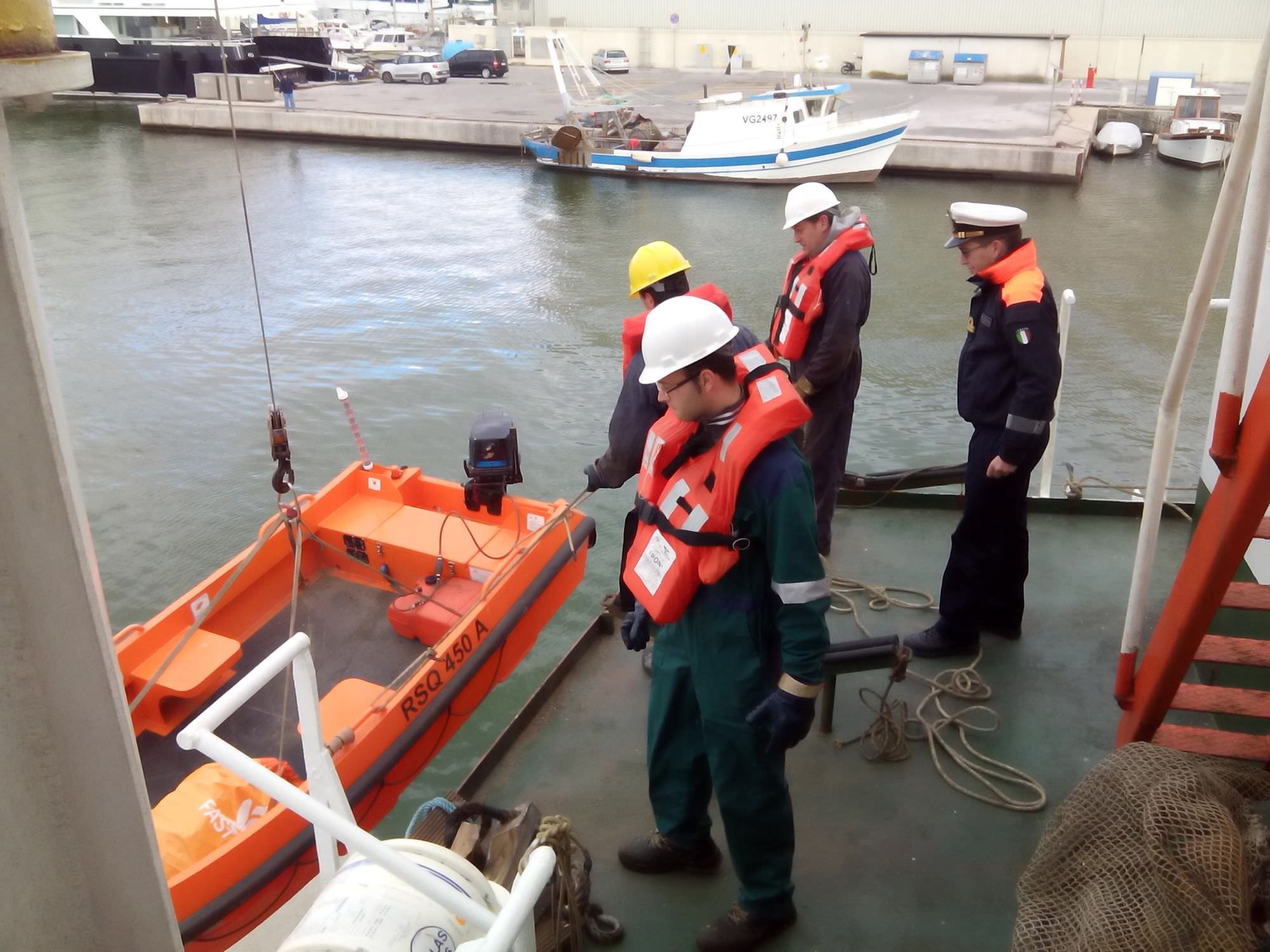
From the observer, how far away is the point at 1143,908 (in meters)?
1.89

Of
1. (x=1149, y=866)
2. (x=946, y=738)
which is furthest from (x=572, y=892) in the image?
(x=946, y=738)

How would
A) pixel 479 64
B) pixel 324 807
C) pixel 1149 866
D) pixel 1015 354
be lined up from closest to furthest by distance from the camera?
pixel 324 807, pixel 1149 866, pixel 1015 354, pixel 479 64

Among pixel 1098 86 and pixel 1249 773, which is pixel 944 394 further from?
pixel 1098 86

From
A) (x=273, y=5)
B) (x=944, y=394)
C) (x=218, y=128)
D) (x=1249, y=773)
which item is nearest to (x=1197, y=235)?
(x=944, y=394)

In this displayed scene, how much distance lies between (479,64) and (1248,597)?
37.8 m

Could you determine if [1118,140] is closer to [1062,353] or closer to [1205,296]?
[1062,353]

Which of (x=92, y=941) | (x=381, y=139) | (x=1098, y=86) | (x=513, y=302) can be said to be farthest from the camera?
(x=1098, y=86)

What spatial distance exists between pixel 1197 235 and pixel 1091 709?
55.7 feet

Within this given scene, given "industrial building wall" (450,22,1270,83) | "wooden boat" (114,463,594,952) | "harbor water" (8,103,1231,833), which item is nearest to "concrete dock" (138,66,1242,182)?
"harbor water" (8,103,1231,833)

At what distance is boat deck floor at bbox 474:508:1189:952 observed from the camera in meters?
2.78

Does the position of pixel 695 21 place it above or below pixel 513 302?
above

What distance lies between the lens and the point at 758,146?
862 inches

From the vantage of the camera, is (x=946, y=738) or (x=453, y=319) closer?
(x=946, y=738)

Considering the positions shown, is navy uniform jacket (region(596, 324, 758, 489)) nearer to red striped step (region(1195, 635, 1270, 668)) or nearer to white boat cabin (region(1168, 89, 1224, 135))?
red striped step (region(1195, 635, 1270, 668))
